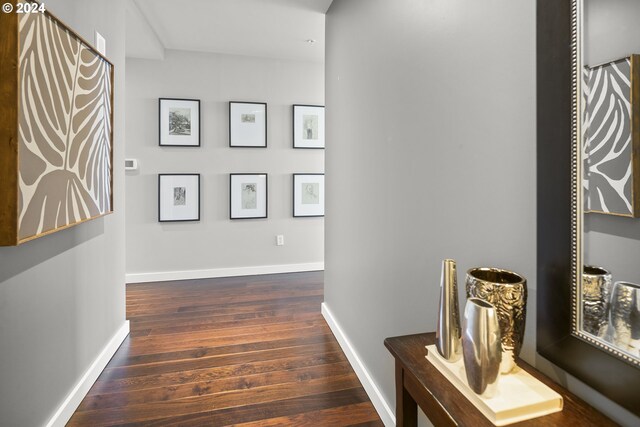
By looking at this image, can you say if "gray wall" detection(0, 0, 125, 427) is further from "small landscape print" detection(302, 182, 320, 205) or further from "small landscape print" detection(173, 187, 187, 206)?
"small landscape print" detection(302, 182, 320, 205)

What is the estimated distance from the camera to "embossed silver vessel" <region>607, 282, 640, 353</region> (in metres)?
0.64

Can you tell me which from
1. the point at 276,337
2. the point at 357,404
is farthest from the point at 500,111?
the point at 276,337

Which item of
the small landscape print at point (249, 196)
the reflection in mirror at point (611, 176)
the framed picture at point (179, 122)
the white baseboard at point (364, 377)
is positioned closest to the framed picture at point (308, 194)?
the small landscape print at point (249, 196)

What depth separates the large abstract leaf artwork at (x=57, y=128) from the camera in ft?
4.25

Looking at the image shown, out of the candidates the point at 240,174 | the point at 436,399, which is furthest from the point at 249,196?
the point at 436,399

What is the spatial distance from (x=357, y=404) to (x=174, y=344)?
55.3 inches

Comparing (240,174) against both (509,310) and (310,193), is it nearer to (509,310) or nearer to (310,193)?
(310,193)

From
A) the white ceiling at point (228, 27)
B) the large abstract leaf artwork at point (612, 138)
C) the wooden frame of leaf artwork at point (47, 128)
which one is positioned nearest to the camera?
the large abstract leaf artwork at point (612, 138)

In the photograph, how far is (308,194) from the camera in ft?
14.2

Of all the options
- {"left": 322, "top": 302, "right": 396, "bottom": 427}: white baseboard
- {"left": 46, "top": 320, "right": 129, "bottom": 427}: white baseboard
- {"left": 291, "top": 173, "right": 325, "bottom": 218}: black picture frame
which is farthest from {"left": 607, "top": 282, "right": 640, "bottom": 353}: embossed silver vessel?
{"left": 291, "top": 173, "right": 325, "bottom": 218}: black picture frame

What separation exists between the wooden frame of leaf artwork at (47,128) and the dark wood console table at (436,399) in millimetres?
1389

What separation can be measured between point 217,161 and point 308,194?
115cm

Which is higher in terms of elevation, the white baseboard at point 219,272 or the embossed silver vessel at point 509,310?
the embossed silver vessel at point 509,310

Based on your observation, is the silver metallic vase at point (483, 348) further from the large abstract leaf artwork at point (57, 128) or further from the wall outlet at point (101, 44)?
the wall outlet at point (101, 44)
